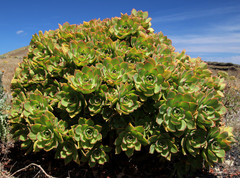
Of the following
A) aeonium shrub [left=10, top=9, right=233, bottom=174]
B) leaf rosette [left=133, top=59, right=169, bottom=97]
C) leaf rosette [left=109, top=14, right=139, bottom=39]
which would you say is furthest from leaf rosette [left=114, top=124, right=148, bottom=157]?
leaf rosette [left=109, top=14, right=139, bottom=39]

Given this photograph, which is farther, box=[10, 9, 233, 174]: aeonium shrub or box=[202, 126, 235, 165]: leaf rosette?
A: box=[202, 126, 235, 165]: leaf rosette

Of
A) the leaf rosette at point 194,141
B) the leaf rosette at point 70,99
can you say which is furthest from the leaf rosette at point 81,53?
the leaf rosette at point 194,141

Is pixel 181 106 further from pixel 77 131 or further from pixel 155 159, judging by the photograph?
pixel 155 159

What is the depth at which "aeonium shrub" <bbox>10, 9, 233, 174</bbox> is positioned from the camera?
2.27 m

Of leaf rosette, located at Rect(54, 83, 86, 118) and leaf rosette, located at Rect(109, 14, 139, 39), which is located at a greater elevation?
leaf rosette, located at Rect(109, 14, 139, 39)

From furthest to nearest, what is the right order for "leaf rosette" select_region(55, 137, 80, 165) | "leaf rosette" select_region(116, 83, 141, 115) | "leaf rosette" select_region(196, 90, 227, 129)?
"leaf rosette" select_region(55, 137, 80, 165) → "leaf rosette" select_region(196, 90, 227, 129) → "leaf rosette" select_region(116, 83, 141, 115)

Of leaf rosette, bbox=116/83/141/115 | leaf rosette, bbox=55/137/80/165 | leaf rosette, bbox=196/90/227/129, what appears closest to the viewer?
leaf rosette, bbox=116/83/141/115

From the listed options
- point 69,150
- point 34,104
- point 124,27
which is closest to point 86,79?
point 34,104

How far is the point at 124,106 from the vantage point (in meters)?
2.22

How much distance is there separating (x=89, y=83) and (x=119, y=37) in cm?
93

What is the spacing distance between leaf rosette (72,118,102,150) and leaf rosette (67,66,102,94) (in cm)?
41

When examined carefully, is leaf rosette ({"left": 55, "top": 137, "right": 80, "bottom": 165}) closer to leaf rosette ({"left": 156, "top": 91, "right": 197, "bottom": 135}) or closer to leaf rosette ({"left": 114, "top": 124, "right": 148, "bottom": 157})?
leaf rosette ({"left": 114, "top": 124, "right": 148, "bottom": 157})

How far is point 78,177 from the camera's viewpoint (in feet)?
10.1

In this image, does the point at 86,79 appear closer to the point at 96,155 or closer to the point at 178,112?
the point at 96,155
